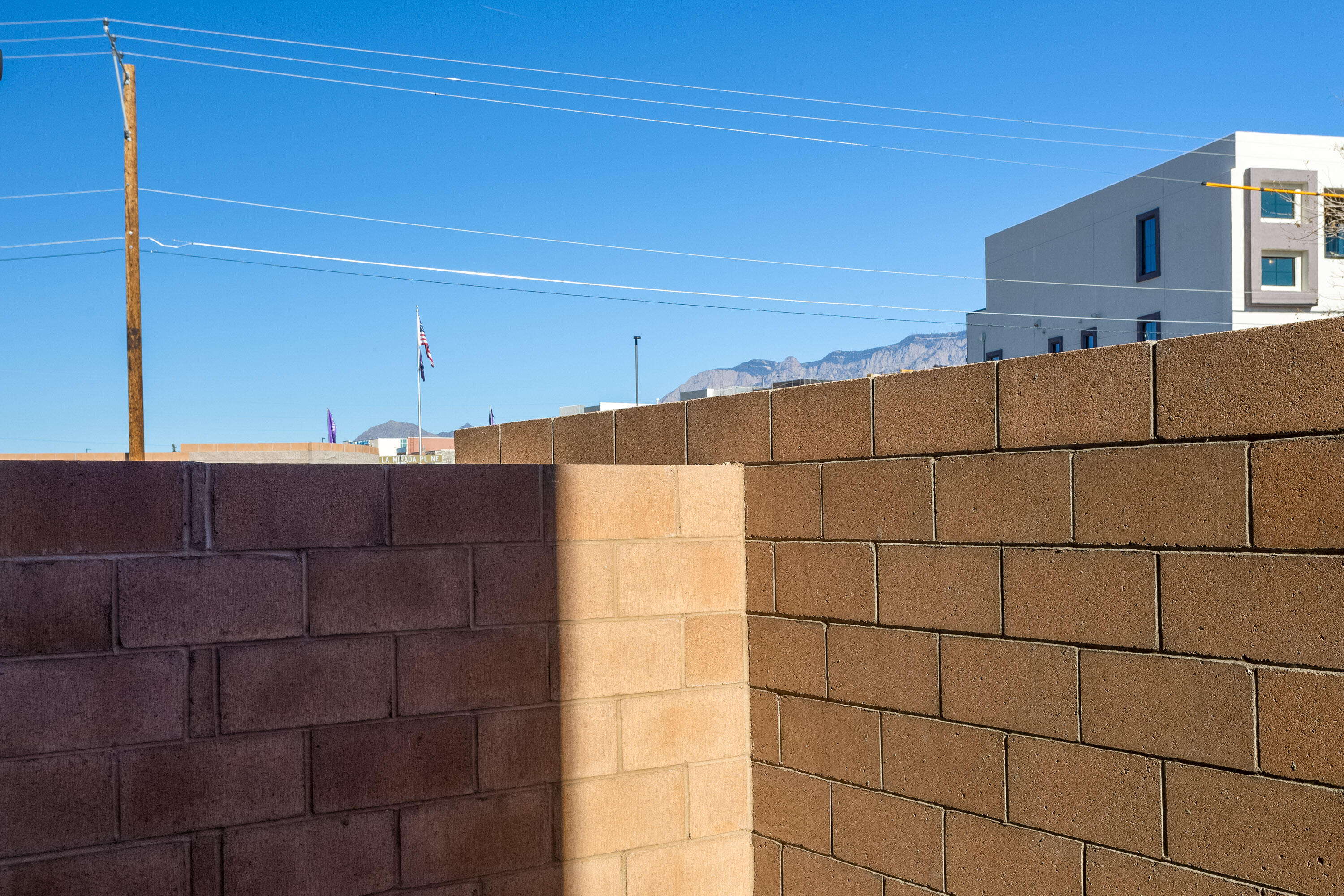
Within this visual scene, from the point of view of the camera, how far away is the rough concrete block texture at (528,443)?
5574 mm

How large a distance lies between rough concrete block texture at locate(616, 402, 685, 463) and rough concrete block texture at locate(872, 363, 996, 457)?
1.05 m

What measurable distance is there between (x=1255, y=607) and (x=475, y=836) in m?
2.54

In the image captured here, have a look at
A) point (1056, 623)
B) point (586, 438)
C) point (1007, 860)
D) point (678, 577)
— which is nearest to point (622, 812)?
point (678, 577)

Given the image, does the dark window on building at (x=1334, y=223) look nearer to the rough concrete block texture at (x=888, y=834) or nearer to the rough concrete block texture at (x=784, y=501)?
the rough concrete block texture at (x=784, y=501)

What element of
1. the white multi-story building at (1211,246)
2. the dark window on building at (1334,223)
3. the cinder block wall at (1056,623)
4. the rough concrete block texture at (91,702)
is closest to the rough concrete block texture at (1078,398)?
the cinder block wall at (1056,623)

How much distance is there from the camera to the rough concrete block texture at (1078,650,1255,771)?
2592mm

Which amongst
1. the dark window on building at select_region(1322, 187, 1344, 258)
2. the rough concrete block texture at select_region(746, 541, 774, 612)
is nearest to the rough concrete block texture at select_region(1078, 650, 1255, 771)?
the rough concrete block texture at select_region(746, 541, 774, 612)

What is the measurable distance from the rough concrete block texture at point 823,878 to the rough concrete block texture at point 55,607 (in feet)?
7.82

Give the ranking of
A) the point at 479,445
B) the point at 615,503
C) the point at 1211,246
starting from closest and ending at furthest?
the point at 615,503, the point at 479,445, the point at 1211,246

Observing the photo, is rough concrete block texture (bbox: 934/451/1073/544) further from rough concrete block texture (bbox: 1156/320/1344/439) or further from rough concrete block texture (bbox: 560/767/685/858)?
rough concrete block texture (bbox: 560/767/685/858)

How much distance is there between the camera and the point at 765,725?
4082mm

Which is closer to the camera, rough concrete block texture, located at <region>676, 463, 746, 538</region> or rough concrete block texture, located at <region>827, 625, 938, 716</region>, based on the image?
rough concrete block texture, located at <region>827, 625, 938, 716</region>

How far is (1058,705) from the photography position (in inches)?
118

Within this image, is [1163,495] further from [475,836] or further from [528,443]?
[528,443]
